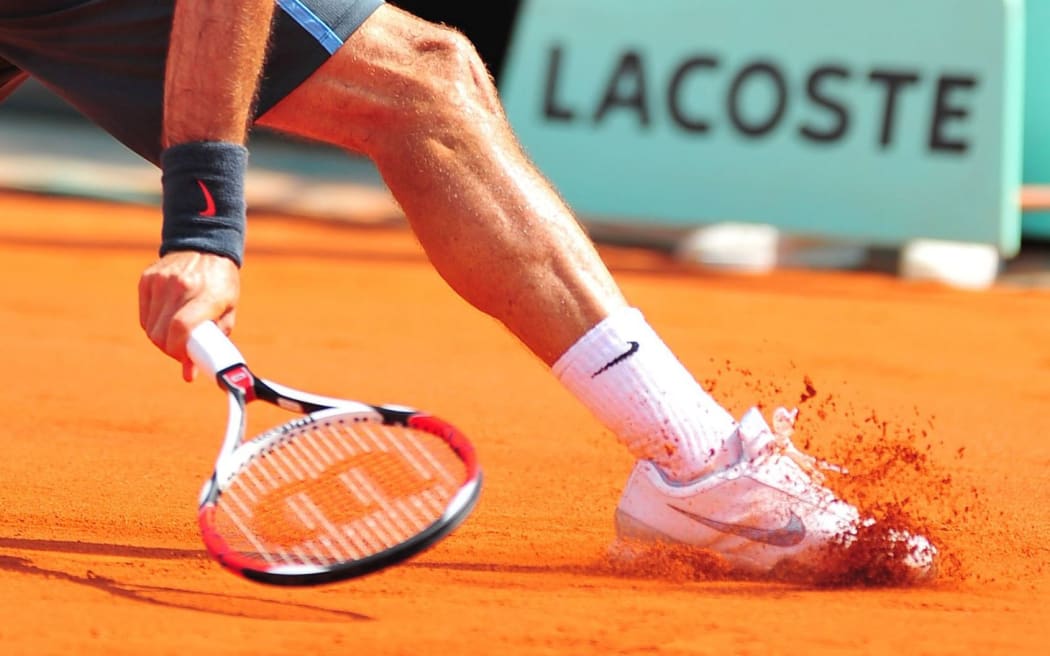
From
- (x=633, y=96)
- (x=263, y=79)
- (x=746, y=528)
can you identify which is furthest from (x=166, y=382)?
(x=633, y=96)

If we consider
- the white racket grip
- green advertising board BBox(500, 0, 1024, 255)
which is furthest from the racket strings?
green advertising board BBox(500, 0, 1024, 255)

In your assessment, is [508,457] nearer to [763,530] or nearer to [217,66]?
[763,530]

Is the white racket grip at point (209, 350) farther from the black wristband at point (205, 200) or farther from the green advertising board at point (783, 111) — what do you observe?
the green advertising board at point (783, 111)

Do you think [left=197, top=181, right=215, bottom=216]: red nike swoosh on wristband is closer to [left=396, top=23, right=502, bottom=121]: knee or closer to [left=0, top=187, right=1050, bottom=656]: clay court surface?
[left=396, top=23, right=502, bottom=121]: knee

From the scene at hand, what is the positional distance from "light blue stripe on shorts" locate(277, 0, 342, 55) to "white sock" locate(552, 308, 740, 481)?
1.67 feet

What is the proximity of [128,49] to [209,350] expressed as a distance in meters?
0.56

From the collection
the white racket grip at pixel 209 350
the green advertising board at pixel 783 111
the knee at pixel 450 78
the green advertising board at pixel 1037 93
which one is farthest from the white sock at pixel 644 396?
the green advertising board at pixel 1037 93

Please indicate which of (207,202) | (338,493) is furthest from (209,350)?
(338,493)

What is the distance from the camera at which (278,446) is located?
79.6 inches

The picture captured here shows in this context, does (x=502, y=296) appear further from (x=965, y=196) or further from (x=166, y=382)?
(x=965, y=196)

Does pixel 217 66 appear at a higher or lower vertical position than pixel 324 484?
higher

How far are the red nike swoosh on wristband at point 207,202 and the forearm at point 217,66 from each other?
7cm

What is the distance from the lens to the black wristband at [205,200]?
2047mm

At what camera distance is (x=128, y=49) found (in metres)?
2.32
